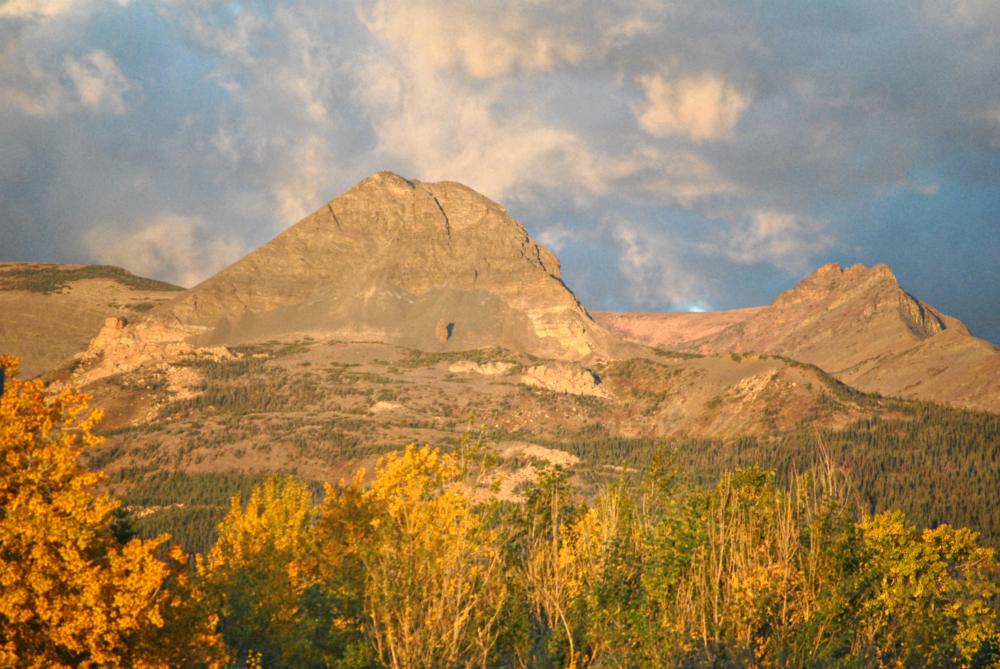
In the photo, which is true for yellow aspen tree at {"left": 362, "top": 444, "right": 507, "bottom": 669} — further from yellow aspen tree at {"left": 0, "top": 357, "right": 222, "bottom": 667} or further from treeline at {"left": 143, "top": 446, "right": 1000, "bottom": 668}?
yellow aspen tree at {"left": 0, "top": 357, "right": 222, "bottom": 667}

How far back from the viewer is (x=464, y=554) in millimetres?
26938

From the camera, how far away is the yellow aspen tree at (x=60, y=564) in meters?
26.2

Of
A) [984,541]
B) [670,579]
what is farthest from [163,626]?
[984,541]

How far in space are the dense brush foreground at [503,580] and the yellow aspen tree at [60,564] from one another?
61 mm

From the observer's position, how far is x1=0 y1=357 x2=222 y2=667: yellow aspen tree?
26.2 m

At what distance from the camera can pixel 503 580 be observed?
32.2 m

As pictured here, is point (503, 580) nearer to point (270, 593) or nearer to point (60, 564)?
point (60, 564)

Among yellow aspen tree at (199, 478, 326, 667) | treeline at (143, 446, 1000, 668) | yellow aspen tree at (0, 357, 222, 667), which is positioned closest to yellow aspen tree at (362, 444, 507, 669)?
treeline at (143, 446, 1000, 668)

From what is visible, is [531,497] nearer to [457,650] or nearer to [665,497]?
[665,497]

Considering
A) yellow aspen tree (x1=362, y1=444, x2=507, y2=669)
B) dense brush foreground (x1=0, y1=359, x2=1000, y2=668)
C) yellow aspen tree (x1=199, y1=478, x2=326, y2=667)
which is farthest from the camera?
yellow aspen tree (x1=199, y1=478, x2=326, y2=667)

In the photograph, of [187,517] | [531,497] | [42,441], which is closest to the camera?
[42,441]

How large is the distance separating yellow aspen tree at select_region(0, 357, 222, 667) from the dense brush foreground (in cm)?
6

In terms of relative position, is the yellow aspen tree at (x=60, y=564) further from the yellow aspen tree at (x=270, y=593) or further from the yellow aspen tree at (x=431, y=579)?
the yellow aspen tree at (x=270, y=593)

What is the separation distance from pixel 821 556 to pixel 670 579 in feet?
19.9
